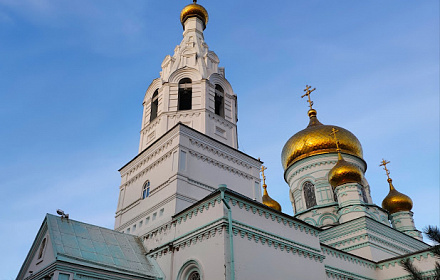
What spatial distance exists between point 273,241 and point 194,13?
13586mm

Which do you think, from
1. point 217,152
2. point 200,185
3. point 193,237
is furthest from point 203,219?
point 217,152

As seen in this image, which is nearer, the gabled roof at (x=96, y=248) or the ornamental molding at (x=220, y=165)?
the gabled roof at (x=96, y=248)

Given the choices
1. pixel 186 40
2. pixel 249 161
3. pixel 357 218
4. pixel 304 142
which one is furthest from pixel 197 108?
pixel 304 142

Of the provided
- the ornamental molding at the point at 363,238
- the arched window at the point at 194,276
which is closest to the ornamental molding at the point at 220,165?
the arched window at the point at 194,276

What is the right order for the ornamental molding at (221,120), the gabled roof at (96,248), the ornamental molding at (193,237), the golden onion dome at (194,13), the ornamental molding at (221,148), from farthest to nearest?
the golden onion dome at (194,13)
the ornamental molding at (221,120)
the ornamental molding at (221,148)
the gabled roof at (96,248)
the ornamental molding at (193,237)

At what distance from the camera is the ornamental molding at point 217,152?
1482cm

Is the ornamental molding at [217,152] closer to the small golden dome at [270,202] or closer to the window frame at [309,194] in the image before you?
the window frame at [309,194]

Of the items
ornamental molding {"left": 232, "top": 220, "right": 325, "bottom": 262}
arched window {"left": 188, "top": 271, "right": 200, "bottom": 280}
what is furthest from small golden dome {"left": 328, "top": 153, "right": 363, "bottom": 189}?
arched window {"left": 188, "top": 271, "right": 200, "bottom": 280}

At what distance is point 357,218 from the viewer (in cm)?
1936

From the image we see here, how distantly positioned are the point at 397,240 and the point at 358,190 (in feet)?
11.8

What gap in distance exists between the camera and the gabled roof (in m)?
10.8

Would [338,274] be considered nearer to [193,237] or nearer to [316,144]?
[193,237]

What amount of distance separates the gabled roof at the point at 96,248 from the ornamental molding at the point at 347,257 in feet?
22.1

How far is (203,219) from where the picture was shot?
36.8ft
